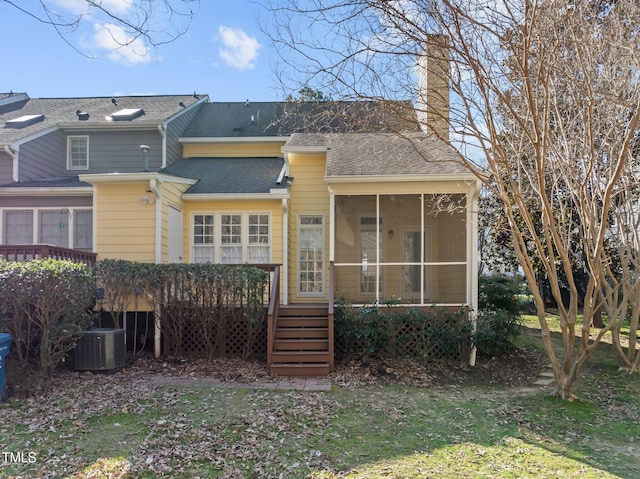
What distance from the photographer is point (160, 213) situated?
9.54m

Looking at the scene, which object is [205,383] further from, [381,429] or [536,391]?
[536,391]

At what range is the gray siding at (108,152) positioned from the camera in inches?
517

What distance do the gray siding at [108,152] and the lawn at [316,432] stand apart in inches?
287

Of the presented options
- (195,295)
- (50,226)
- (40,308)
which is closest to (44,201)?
(50,226)

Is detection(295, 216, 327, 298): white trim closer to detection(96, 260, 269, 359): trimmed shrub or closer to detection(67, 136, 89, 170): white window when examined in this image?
detection(96, 260, 269, 359): trimmed shrub

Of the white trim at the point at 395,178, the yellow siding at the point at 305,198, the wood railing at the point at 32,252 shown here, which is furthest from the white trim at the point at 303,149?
the wood railing at the point at 32,252

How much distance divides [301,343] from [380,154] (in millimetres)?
4922

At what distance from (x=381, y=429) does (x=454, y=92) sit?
15.9ft

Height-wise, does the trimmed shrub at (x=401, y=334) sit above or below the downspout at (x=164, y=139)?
below

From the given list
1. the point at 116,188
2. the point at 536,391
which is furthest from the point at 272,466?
the point at 116,188

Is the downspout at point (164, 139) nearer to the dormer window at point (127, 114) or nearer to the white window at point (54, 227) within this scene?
the dormer window at point (127, 114)

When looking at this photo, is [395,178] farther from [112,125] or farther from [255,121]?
[112,125]

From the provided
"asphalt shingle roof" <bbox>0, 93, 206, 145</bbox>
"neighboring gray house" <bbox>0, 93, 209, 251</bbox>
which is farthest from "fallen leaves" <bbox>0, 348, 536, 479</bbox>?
"asphalt shingle roof" <bbox>0, 93, 206, 145</bbox>

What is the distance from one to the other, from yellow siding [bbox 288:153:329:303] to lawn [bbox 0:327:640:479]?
13.7ft
